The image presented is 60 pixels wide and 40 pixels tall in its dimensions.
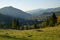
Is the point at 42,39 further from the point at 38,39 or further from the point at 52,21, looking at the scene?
the point at 52,21

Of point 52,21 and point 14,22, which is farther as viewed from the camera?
point 14,22

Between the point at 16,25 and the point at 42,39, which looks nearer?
the point at 42,39

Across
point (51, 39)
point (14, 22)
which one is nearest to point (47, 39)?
point (51, 39)

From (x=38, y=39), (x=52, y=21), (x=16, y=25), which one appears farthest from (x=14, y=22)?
(x=38, y=39)

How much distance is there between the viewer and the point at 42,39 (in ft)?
126

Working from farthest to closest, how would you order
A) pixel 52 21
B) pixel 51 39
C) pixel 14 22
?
pixel 14 22 < pixel 52 21 < pixel 51 39

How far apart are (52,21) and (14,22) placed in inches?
1767

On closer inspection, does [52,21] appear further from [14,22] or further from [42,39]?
[42,39]

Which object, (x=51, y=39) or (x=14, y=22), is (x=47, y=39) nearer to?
(x=51, y=39)

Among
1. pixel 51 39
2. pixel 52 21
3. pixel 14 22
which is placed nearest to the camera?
pixel 51 39

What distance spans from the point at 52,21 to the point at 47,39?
69808 mm

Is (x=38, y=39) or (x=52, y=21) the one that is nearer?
(x=38, y=39)

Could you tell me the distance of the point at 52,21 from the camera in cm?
10700

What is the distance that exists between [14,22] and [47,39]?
103m
